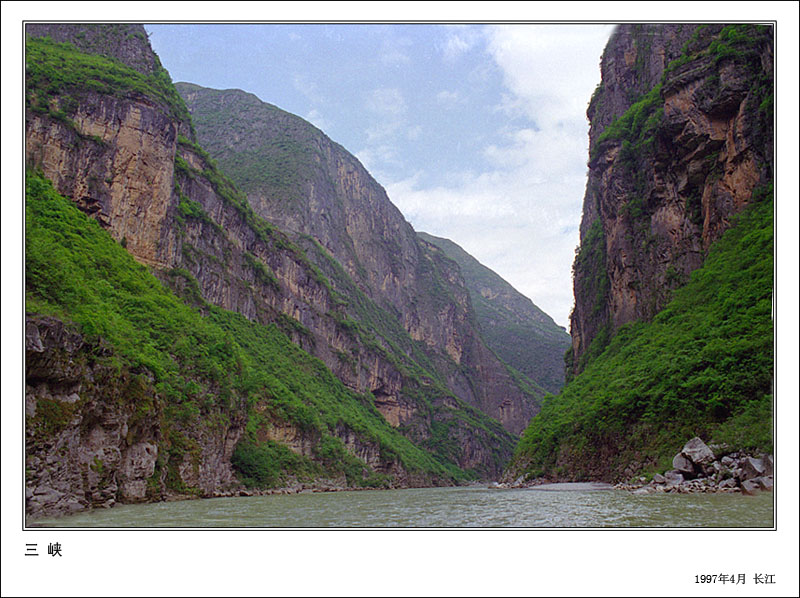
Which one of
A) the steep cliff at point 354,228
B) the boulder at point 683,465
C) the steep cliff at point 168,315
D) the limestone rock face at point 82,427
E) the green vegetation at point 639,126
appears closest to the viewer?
the limestone rock face at point 82,427

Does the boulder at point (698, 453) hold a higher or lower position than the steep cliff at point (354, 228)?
lower

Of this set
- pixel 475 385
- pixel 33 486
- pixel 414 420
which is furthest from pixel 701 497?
pixel 475 385

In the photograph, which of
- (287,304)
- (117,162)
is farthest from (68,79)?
(287,304)

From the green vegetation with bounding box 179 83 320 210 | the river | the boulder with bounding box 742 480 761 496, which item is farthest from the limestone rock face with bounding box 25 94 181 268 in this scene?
the green vegetation with bounding box 179 83 320 210

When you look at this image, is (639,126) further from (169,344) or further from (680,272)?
(169,344)

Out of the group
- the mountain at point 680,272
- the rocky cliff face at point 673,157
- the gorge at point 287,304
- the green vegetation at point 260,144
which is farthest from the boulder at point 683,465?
the green vegetation at point 260,144

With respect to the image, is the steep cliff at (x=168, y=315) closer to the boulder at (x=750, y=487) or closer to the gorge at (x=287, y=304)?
the gorge at (x=287, y=304)

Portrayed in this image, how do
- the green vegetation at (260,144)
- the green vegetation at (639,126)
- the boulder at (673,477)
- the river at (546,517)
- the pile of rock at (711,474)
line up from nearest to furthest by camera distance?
the river at (546,517) → the pile of rock at (711,474) → the boulder at (673,477) → the green vegetation at (639,126) → the green vegetation at (260,144)
